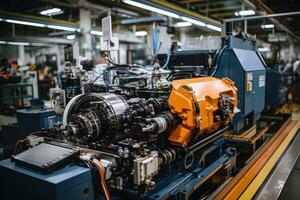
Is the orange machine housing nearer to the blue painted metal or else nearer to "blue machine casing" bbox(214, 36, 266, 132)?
"blue machine casing" bbox(214, 36, 266, 132)

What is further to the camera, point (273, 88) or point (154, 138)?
point (273, 88)

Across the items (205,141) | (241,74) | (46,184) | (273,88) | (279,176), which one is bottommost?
(279,176)

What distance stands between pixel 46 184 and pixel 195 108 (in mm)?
1216

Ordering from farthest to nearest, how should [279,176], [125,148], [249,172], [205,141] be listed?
[249,172], [279,176], [205,141], [125,148]

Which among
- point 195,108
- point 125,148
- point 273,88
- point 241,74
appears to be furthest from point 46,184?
point 273,88

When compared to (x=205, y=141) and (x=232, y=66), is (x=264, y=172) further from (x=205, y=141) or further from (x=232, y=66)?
(x=232, y=66)

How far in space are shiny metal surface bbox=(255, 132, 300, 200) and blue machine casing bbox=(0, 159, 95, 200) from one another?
178 cm

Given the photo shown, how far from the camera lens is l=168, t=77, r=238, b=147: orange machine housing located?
216 cm

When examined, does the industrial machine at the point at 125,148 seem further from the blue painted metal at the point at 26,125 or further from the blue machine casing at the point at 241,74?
the blue painted metal at the point at 26,125

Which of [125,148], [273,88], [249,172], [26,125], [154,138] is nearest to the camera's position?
[125,148]

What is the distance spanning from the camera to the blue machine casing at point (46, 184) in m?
1.44

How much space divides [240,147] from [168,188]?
1955 mm

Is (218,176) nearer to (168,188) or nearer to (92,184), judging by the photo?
(168,188)

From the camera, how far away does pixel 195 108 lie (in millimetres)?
→ 2152
